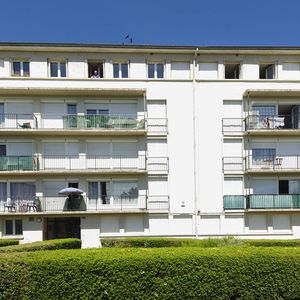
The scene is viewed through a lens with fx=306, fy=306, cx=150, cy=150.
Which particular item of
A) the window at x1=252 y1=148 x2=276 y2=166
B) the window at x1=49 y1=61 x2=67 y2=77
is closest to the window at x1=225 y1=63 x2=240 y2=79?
the window at x1=252 y1=148 x2=276 y2=166

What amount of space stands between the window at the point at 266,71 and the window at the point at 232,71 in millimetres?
1923

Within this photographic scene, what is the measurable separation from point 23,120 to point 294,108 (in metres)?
20.7

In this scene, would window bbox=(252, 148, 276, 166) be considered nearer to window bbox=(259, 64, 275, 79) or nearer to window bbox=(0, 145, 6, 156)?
window bbox=(259, 64, 275, 79)

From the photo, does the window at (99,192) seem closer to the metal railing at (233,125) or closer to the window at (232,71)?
the metal railing at (233,125)

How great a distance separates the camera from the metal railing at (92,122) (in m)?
22.3

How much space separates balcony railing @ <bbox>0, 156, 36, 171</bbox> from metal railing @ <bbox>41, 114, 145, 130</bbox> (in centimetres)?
288

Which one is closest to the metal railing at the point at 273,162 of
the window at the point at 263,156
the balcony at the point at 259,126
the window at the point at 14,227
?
the window at the point at 263,156

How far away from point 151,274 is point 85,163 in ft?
53.6

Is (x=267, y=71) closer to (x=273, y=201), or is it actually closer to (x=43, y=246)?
(x=273, y=201)

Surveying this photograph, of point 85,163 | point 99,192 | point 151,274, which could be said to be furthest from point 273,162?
point 151,274

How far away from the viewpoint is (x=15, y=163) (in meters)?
21.7

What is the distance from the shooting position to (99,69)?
78.8 feet

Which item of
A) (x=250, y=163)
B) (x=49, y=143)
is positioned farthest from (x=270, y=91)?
(x=49, y=143)

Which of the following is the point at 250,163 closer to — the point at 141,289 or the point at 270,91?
the point at 270,91
